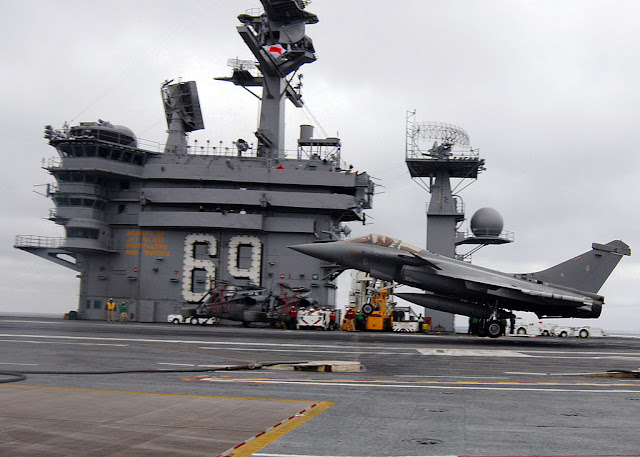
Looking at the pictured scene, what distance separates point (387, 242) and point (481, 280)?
4400 millimetres

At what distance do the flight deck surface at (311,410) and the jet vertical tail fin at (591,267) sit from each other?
12.4 m

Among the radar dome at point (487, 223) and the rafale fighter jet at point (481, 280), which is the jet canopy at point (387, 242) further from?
the radar dome at point (487, 223)

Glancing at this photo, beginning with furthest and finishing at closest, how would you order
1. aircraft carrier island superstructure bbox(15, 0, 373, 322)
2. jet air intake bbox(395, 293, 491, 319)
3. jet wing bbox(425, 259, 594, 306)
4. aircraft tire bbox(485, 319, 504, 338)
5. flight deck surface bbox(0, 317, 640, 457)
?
aircraft carrier island superstructure bbox(15, 0, 373, 322) → aircraft tire bbox(485, 319, 504, 338) → jet wing bbox(425, 259, 594, 306) → jet air intake bbox(395, 293, 491, 319) → flight deck surface bbox(0, 317, 640, 457)

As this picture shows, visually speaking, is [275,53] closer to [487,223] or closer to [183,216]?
[183,216]

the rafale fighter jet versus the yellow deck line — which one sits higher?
the rafale fighter jet

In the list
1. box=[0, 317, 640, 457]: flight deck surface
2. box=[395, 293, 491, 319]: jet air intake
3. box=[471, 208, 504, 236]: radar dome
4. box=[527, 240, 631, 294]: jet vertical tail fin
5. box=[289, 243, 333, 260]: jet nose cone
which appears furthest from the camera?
box=[471, 208, 504, 236]: radar dome

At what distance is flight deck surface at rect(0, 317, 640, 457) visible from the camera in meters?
5.39

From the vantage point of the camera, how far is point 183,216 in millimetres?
40844

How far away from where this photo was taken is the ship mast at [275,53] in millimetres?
43125

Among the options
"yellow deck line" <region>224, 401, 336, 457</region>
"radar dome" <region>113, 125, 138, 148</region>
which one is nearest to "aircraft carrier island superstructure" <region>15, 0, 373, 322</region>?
"radar dome" <region>113, 125, 138, 148</region>

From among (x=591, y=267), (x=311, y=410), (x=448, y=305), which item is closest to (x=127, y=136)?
(x=448, y=305)

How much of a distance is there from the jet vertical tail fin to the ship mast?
2480cm

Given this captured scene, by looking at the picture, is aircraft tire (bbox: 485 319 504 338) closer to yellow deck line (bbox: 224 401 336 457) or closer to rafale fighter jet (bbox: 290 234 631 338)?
rafale fighter jet (bbox: 290 234 631 338)

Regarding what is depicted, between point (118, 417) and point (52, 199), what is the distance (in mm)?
40105
